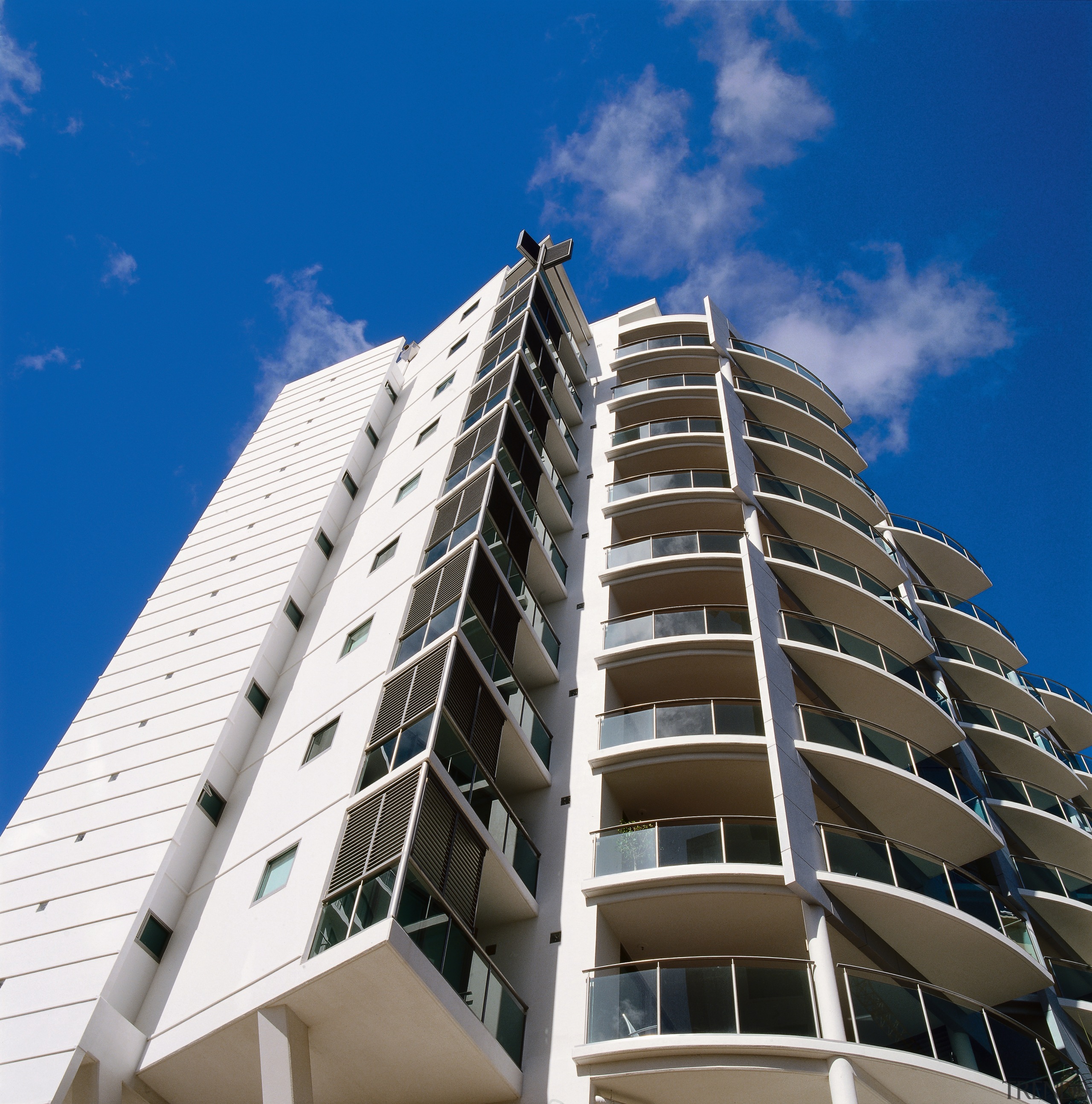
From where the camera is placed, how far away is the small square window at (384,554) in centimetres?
2397

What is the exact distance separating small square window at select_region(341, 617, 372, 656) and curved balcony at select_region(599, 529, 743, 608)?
5.89 m

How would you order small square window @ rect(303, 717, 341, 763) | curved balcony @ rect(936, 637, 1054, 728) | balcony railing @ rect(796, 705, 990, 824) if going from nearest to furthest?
balcony railing @ rect(796, 705, 990, 824) < small square window @ rect(303, 717, 341, 763) < curved balcony @ rect(936, 637, 1054, 728)

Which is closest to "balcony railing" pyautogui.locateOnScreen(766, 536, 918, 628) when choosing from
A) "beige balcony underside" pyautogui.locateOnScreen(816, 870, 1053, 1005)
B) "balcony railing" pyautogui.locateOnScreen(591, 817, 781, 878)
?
"balcony railing" pyautogui.locateOnScreen(591, 817, 781, 878)

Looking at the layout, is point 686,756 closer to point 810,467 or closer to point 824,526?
point 824,526

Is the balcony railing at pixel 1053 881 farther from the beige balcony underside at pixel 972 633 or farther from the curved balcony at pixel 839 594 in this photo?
the beige balcony underside at pixel 972 633

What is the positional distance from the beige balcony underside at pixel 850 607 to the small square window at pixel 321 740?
11.0 meters

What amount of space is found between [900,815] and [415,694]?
10140mm

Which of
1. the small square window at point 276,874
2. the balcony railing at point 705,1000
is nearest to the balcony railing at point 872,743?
the balcony railing at point 705,1000

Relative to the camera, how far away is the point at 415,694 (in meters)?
17.2

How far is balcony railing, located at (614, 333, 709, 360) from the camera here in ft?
Answer: 114

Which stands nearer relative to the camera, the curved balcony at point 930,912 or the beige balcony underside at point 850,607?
the curved balcony at point 930,912

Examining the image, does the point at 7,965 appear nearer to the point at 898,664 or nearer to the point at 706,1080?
the point at 706,1080

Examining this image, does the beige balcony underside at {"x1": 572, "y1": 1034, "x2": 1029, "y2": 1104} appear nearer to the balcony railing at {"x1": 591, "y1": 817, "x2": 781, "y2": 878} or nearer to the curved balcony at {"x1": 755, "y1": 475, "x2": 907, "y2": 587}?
the balcony railing at {"x1": 591, "y1": 817, "x2": 781, "y2": 878}

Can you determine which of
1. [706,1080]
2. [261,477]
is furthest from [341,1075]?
[261,477]
